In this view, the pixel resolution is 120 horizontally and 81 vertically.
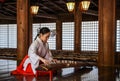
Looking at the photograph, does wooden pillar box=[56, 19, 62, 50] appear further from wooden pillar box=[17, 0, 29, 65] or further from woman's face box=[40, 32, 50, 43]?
woman's face box=[40, 32, 50, 43]

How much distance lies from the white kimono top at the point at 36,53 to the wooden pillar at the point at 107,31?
1508 mm

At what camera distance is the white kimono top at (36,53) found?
4625 mm

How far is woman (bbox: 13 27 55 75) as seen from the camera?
4.60 m

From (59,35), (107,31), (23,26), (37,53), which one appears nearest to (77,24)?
(23,26)

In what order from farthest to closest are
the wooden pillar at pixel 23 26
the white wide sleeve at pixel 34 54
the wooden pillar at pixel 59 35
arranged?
the wooden pillar at pixel 59 35 → the wooden pillar at pixel 23 26 → the white wide sleeve at pixel 34 54

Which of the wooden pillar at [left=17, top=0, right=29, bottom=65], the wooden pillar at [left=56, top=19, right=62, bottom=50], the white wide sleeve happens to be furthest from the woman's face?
the wooden pillar at [left=56, top=19, right=62, bottom=50]

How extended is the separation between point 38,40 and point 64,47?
10722mm

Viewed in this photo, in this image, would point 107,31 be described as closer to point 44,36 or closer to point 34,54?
point 44,36

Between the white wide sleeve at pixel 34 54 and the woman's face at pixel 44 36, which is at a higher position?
the woman's face at pixel 44 36

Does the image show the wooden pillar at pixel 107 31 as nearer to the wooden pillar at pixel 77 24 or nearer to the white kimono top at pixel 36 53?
the white kimono top at pixel 36 53

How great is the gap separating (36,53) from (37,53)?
0.09 meters

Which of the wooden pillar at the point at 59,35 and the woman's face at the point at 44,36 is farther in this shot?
the wooden pillar at the point at 59,35

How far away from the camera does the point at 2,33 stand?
57.4 ft

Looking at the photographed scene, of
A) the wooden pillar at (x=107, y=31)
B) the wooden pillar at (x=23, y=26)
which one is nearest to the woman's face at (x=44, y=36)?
the wooden pillar at (x=107, y=31)
